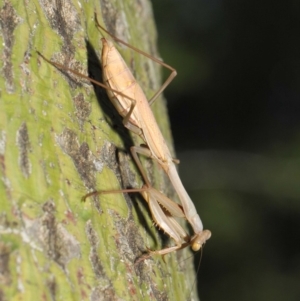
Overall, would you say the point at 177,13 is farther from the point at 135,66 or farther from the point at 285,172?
the point at 135,66

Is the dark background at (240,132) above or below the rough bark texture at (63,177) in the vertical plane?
above

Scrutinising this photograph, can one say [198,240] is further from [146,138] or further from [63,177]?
[63,177]

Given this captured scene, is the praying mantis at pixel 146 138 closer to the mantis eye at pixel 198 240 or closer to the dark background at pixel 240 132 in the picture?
the mantis eye at pixel 198 240

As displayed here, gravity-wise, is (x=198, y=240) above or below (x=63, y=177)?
below

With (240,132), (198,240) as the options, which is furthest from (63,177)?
(240,132)

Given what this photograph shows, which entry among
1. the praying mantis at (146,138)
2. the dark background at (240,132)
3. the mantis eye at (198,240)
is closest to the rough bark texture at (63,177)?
the praying mantis at (146,138)

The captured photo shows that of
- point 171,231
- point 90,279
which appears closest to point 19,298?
point 90,279

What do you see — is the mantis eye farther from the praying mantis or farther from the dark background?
the dark background
